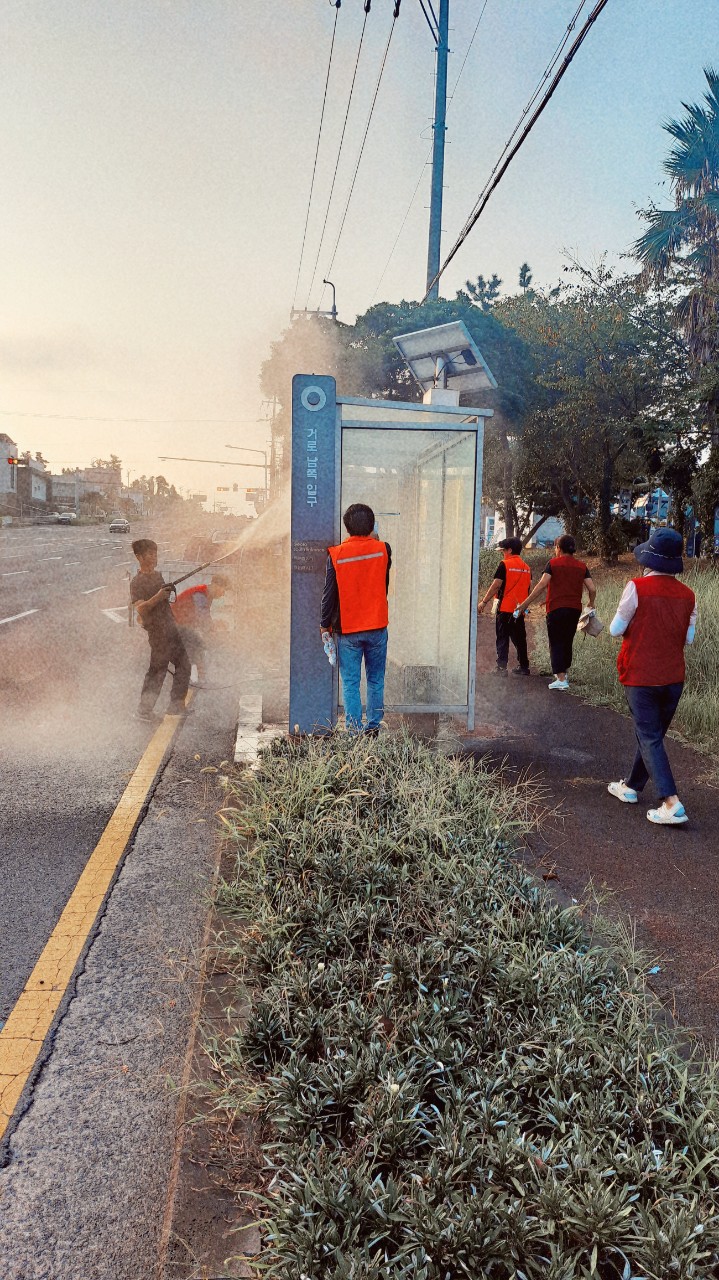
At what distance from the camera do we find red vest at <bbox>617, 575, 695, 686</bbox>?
5059 millimetres

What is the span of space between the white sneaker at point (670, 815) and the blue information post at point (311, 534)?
7.75ft

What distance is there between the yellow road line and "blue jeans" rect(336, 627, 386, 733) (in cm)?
156

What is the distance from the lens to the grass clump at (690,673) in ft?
24.8

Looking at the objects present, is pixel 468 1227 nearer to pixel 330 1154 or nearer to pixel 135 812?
pixel 330 1154

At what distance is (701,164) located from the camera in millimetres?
18203

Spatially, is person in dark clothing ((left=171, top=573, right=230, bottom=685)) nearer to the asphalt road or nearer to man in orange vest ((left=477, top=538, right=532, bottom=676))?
the asphalt road

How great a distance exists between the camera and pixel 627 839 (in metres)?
4.87

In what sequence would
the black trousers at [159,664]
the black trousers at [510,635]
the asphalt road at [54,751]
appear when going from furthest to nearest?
the black trousers at [510,635], the black trousers at [159,664], the asphalt road at [54,751]

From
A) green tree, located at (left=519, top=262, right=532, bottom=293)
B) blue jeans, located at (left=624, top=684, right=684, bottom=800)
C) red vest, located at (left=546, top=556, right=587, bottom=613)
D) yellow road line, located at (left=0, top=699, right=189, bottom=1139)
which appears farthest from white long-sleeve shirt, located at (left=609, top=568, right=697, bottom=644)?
green tree, located at (left=519, top=262, right=532, bottom=293)

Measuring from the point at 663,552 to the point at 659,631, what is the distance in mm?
477

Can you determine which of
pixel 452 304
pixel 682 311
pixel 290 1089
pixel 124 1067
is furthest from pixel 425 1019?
pixel 452 304

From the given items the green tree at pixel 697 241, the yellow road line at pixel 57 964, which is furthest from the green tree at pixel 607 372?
the yellow road line at pixel 57 964

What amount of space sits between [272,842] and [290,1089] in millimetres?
1579

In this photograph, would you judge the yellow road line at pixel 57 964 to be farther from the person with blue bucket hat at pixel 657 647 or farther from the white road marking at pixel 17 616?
the white road marking at pixel 17 616
